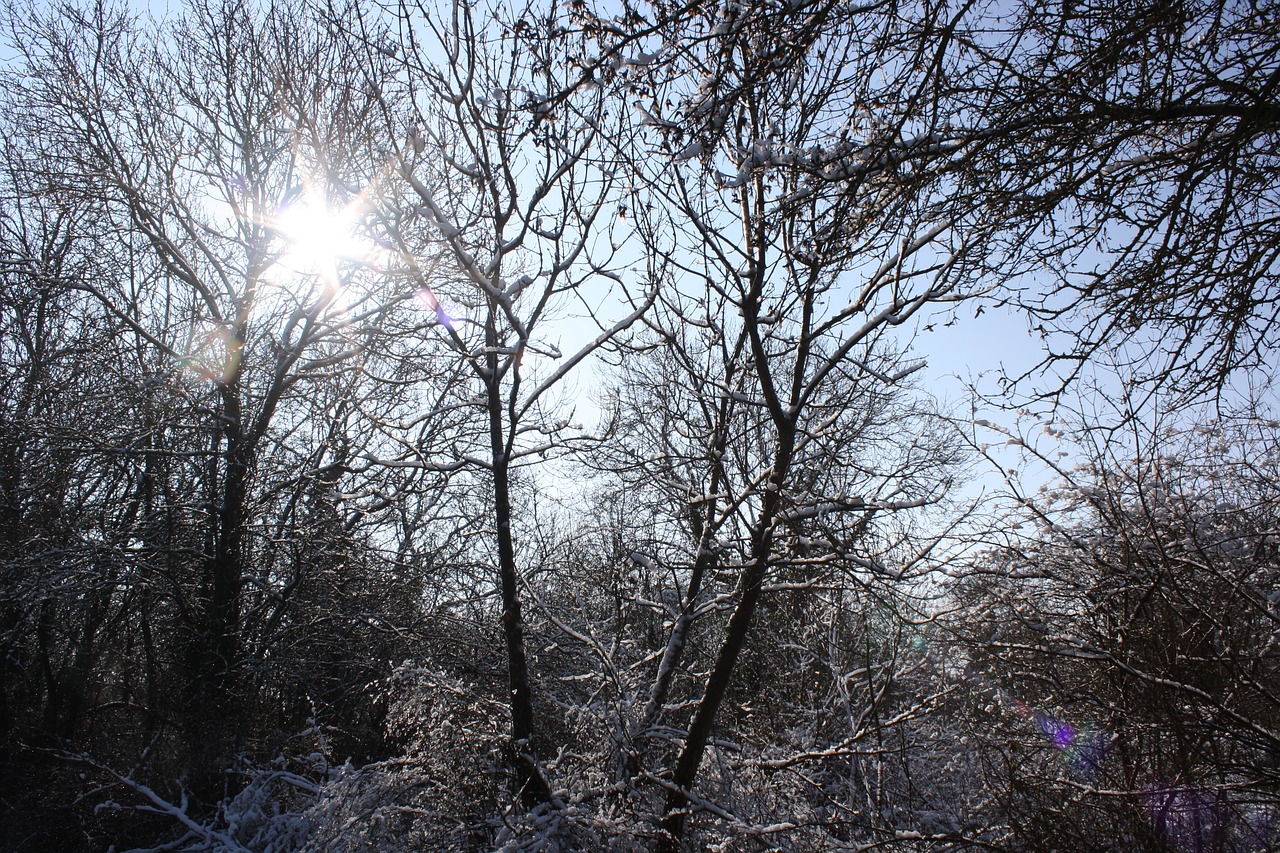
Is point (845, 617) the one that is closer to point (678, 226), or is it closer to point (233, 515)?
point (678, 226)

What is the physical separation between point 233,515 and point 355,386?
7.65 feet

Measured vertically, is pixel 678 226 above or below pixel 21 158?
below

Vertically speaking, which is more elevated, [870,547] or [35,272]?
[35,272]

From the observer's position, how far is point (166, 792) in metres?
7.76

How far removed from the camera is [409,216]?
6371 millimetres

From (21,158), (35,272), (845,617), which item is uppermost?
(21,158)

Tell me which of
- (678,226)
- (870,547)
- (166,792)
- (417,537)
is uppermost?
(678,226)

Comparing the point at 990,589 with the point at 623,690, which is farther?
the point at 623,690

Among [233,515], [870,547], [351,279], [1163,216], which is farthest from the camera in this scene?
[351,279]

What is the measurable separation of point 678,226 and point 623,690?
3465mm

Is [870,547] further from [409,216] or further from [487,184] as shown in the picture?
[409,216]

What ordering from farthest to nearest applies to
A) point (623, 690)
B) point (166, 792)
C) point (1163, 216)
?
1. point (166, 792)
2. point (623, 690)
3. point (1163, 216)

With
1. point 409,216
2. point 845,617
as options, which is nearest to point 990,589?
point 845,617

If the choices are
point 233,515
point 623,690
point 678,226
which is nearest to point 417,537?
point 233,515
